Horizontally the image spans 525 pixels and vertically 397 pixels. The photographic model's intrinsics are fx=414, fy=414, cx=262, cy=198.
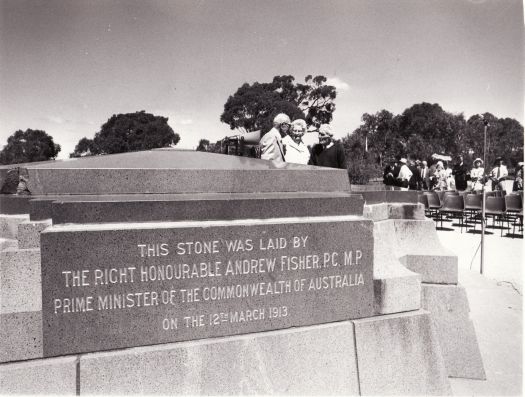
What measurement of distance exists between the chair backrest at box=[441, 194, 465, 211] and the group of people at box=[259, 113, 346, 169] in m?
8.77

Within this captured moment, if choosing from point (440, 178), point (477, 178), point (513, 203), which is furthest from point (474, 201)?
point (440, 178)

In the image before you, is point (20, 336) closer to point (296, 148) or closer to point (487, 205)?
point (296, 148)

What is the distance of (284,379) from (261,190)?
1.32 m

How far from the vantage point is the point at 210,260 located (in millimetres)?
2641

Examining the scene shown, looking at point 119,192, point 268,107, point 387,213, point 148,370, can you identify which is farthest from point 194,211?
point 268,107

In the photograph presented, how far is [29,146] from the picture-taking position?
3784 cm

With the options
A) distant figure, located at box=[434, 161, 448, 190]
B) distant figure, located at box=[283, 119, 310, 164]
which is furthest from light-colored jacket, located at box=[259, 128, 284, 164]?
distant figure, located at box=[434, 161, 448, 190]

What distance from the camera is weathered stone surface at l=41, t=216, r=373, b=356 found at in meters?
2.42

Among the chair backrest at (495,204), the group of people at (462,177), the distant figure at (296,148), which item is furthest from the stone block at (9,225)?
the group of people at (462,177)

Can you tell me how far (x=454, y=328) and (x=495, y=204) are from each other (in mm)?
9608

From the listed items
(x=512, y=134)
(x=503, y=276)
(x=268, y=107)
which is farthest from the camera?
(x=512, y=134)

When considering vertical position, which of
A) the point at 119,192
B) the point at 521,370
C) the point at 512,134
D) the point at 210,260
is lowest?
the point at 521,370

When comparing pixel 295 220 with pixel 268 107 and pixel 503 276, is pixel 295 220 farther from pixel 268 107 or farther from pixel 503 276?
pixel 268 107

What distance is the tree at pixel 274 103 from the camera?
1543 inches
